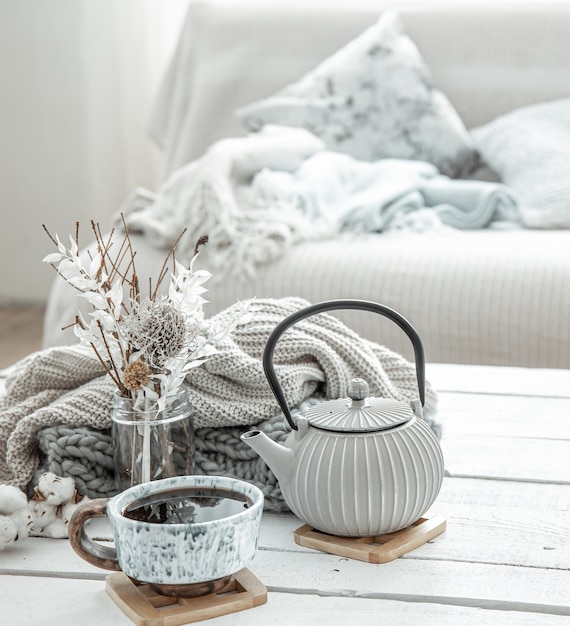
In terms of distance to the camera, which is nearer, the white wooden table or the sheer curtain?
the white wooden table

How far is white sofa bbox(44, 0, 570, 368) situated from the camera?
1.92 meters

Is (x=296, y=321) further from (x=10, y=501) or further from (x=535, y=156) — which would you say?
(x=535, y=156)

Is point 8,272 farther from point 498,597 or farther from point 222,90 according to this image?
point 498,597

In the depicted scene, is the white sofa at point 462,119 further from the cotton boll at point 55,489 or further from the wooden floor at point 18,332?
the cotton boll at point 55,489

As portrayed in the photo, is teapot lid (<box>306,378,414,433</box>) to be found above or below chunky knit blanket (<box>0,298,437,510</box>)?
above

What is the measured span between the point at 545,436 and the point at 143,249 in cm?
128

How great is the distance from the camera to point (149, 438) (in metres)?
0.81

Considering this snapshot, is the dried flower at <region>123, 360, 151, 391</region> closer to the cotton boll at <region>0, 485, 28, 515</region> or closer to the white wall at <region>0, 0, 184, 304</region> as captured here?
the cotton boll at <region>0, 485, 28, 515</region>

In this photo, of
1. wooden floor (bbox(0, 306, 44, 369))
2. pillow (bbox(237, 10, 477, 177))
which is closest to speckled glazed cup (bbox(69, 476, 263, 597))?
pillow (bbox(237, 10, 477, 177))

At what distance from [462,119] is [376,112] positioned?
276mm

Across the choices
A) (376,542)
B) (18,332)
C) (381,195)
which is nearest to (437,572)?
(376,542)

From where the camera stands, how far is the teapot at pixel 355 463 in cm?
75

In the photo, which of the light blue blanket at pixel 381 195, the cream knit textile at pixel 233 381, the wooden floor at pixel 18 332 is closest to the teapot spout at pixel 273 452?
the cream knit textile at pixel 233 381

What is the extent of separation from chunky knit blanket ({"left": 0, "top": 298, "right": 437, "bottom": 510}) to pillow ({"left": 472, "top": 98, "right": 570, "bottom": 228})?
4.32 feet
